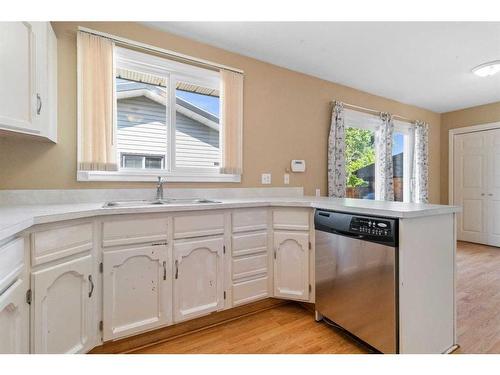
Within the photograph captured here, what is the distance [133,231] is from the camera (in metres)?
1.61

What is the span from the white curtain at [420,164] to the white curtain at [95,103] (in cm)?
451

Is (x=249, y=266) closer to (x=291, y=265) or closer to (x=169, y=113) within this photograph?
(x=291, y=265)

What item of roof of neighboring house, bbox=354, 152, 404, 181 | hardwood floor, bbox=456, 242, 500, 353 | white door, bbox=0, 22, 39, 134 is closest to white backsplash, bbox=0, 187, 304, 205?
white door, bbox=0, 22, 39, 134

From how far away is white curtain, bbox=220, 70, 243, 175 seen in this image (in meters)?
2.51

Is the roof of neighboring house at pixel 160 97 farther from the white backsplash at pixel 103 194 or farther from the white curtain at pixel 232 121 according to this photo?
the white backsplash at pixel 103 194

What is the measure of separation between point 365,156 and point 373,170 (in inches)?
10.8

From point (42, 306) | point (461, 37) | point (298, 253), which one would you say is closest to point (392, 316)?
point (298, 253)

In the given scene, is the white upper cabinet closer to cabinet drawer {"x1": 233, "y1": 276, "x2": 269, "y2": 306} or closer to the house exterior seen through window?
the house exterior seen through window

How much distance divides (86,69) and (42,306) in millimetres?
1599

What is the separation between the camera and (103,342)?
5.07 ft

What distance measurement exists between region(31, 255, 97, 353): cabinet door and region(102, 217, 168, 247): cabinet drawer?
156 millimetres

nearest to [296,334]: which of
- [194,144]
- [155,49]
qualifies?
[194,144]

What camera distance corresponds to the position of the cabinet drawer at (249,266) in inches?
78.9

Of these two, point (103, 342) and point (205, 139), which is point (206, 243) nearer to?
point (103, 342)
